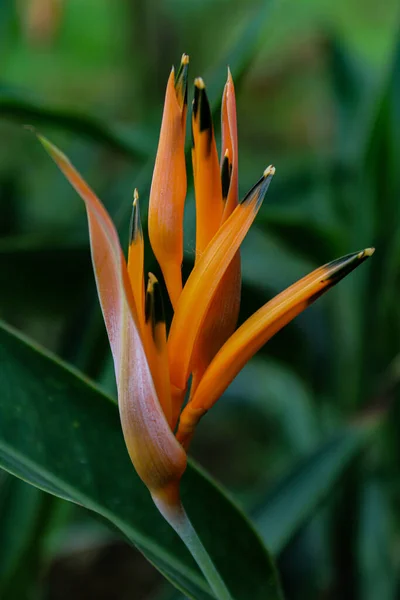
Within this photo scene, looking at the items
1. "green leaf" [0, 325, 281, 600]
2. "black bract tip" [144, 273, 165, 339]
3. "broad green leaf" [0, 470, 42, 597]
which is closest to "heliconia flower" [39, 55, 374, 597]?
"black bract tip" [144, 273, 165, 339]

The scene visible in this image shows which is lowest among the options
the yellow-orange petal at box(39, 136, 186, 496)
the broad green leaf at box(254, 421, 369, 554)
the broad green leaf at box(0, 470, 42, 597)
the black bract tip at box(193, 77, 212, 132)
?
the broad green leaf at box(0, 470, 42, 597)

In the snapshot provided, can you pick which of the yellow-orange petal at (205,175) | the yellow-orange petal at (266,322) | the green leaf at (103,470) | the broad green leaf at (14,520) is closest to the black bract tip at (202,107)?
the yellow-orange petal at (205,175)

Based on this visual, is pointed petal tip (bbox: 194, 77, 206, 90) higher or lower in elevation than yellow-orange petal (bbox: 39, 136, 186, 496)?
higher

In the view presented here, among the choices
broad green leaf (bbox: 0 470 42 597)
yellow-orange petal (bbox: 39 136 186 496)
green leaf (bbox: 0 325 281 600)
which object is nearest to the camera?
yellow-orange petal (bbox: 39 136 186 496)

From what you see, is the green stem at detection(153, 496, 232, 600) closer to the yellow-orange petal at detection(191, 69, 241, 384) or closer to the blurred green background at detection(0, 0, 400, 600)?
the yellow-orange petal at detection(191, 69, 241, 384)

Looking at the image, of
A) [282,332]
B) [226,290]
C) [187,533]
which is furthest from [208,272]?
[282,332]

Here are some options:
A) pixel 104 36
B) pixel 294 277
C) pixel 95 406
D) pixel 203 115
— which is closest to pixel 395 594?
pixel 294 277

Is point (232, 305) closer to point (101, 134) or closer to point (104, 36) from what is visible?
point (101, 134)

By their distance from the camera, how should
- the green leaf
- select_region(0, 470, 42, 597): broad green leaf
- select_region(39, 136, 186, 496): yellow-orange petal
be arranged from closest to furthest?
select_region(39, 136, 186, 496): yellow-orange petal < the green leaf < select_region(0, 470, 42, 597): broad green leaf
